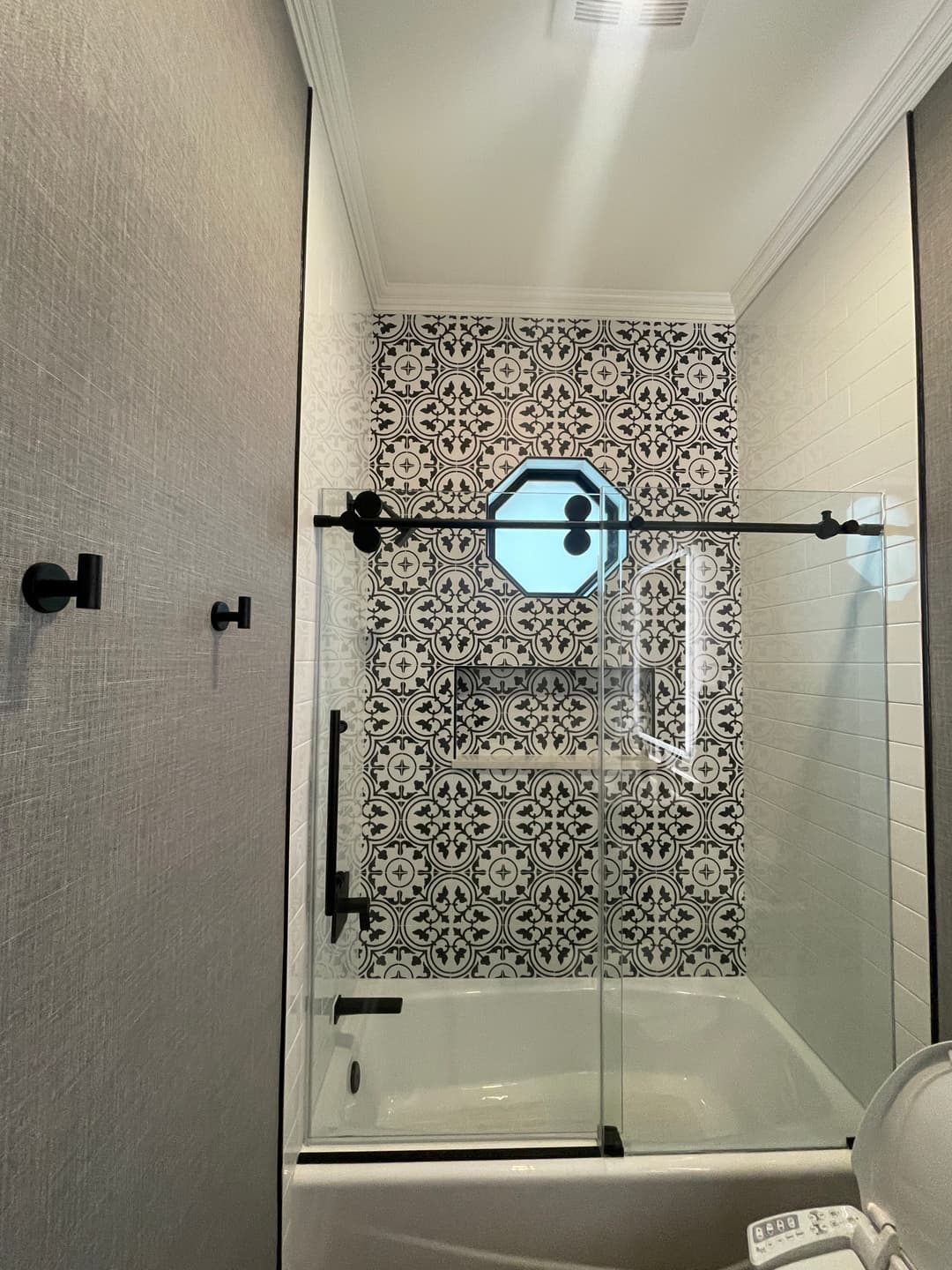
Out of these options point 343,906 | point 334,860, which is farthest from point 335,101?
point 343,906

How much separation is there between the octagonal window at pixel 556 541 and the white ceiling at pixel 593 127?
2.78 ft

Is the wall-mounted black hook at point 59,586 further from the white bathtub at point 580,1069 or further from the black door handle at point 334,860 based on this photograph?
the white bathtub at point 580,1069

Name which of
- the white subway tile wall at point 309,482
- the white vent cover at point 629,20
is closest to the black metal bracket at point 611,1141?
the white subway tile wall at point 309,482

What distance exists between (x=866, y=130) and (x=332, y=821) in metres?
2.05

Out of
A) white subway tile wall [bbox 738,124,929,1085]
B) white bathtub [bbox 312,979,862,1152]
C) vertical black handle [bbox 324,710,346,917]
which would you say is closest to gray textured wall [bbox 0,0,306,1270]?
vertical black handle [bbox 324,710,346,917]

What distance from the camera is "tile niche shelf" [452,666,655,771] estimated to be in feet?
5.44

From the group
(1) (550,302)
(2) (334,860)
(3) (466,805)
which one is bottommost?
(2) (334,860)

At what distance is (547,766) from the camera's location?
5.89ft

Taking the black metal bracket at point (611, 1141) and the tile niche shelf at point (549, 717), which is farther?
the tile niche shelf at point (549, 717)

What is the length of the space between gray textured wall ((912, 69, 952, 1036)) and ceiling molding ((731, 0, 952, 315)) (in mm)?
45

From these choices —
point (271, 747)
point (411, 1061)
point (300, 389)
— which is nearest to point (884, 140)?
point (300, 389)

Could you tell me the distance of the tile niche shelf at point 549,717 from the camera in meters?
1.66

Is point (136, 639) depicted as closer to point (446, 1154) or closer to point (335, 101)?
point (446, 1154)

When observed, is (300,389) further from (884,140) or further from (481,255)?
(884,140)
